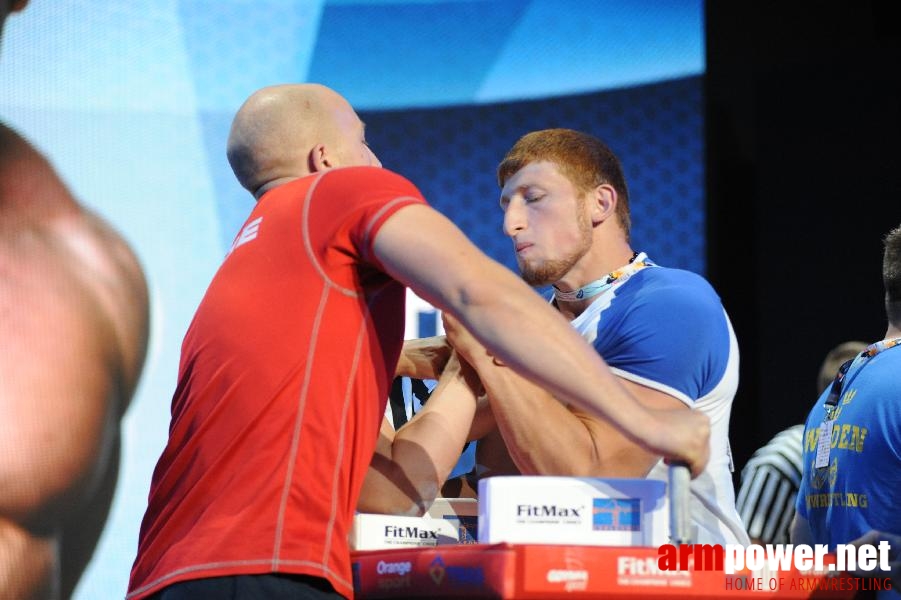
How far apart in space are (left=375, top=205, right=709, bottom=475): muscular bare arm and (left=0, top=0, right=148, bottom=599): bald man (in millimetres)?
2747

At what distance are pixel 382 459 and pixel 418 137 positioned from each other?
2.74 m

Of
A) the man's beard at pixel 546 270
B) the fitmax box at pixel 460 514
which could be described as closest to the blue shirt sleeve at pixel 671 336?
the man's beard at pixel 546 270

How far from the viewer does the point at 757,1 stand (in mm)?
4637

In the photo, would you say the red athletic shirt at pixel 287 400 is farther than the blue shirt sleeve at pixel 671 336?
No

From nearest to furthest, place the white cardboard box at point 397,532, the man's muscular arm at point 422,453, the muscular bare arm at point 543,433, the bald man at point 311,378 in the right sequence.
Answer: the bald man at point 311,378 → the white cardboard box at point 397,532 → the man's muscular arm at point 422,453 → the muscular bare arm at point 543,433

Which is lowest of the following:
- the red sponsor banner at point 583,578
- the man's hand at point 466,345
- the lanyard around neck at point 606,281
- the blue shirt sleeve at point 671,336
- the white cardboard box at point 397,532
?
the red sponsor banner at point 583,578

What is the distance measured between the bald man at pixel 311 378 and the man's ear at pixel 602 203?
3.85 feet

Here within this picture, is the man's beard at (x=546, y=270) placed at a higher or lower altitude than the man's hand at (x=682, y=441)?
higher

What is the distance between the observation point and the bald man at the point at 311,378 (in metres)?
1.40

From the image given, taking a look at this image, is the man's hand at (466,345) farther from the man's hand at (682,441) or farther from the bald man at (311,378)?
the man's hand at (682,441)

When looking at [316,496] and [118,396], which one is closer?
[316,496]

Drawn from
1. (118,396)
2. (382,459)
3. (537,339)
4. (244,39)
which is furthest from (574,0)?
(537,339)

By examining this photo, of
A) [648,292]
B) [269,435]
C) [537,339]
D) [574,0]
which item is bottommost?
[269,435]

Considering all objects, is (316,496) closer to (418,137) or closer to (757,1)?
(418,137)
